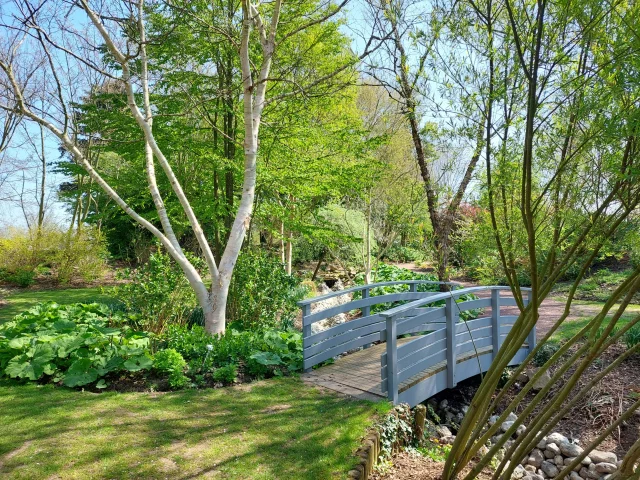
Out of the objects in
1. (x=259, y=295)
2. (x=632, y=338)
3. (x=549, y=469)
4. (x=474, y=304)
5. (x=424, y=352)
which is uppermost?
(x=259, y=295)

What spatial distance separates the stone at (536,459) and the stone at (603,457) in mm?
477

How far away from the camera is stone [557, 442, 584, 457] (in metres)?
4.72

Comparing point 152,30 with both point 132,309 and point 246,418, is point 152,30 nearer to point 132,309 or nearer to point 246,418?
point 132,309

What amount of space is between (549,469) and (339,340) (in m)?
2.52

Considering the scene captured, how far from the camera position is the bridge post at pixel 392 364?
4316 mm

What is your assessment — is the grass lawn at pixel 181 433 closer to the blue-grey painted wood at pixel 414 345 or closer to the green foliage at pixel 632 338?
the blue-grey painted wood at pixel 414 345

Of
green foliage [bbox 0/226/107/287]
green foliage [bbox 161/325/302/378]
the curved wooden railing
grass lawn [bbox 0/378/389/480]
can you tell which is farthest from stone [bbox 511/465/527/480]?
green foliage [bbox 0/226/107/287]

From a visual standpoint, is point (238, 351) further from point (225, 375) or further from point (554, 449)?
point (554, 449)

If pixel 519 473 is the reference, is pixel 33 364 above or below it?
above

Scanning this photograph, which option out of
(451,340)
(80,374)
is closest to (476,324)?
(451,340)

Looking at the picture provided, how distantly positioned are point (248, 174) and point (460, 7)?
143 inches

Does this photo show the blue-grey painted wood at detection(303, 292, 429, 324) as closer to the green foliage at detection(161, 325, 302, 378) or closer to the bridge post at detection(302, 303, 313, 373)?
the bridge post at detection(302, 303, 313, 373)

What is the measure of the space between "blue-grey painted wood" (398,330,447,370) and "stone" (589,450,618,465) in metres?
1.72

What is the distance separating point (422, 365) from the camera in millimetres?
4914
